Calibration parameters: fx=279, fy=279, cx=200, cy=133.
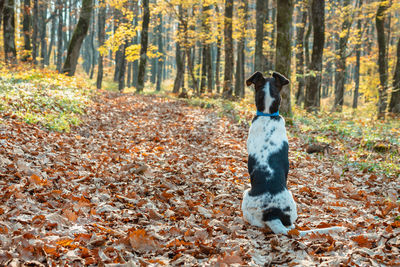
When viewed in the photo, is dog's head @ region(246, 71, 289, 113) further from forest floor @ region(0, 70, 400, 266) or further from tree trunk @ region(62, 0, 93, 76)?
tree trunk @ region(62, 0, 93, 76)

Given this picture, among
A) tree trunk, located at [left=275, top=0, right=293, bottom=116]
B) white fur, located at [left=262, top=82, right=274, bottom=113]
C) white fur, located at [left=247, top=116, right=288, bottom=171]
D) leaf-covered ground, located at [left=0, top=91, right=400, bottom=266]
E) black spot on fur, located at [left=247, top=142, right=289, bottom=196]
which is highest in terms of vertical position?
tree trunk, located at [left=275, top=0, right=293, bottom=116]

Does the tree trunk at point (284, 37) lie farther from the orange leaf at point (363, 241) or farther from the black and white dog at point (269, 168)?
the orange leaf at point (363, 241)

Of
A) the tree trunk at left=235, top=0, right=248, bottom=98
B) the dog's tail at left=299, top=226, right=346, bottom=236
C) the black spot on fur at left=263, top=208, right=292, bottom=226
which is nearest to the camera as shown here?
the dog's tail at left=299, top=226, right=346, bottom=236

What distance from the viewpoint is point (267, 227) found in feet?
12.8

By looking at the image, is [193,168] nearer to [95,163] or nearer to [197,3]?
[95,163]

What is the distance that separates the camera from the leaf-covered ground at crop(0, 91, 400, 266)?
3146mm

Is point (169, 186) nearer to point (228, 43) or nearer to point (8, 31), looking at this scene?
point (228, 43)

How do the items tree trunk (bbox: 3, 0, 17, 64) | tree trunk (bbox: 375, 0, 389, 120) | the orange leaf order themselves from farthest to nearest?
tree trunk (bbox: 3, 0, 17, 64)
tree trunk (bbox: 375, 0, 389, 120)
the orange leaf

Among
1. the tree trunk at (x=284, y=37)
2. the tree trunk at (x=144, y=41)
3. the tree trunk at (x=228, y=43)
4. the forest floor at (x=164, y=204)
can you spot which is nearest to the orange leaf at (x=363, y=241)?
the forest floor at (x=164, y=204)

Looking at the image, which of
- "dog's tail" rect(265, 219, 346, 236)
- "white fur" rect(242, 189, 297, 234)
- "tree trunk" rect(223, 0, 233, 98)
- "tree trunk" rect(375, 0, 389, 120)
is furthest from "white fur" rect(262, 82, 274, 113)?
"tree trunk" rect(223, 0, 233, 98)

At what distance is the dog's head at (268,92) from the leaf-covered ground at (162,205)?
180cm

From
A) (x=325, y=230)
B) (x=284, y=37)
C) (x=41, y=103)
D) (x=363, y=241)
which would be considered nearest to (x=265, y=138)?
(x=325, y=230)

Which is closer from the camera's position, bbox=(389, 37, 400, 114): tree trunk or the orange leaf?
the orange leaf

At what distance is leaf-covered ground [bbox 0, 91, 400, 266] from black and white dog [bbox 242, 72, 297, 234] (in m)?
0.25
